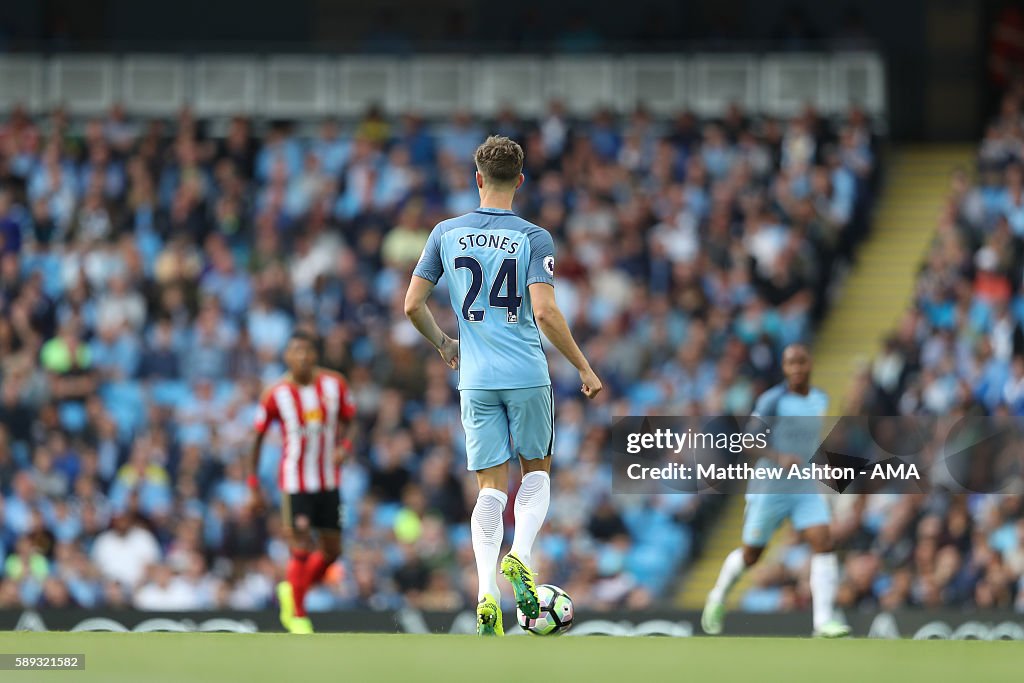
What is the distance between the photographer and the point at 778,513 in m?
12.4

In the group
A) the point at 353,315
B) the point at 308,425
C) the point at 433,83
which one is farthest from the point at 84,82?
the point at 308,425

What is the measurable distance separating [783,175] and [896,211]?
2.57 metres

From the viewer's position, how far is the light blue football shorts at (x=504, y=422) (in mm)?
8992

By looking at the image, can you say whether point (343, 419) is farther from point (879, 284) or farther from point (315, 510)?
point (879, 284)

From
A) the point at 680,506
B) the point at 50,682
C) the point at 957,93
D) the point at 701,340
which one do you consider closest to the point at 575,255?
the point at 701,340

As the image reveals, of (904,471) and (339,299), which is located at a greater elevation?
(339,299)

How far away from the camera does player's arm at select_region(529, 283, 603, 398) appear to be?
8719 millimetres

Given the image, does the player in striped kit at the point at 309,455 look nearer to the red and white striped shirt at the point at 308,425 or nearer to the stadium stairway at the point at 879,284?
the red and white striped shirt at the point at 308,425

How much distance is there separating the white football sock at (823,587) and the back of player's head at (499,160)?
4.32 meters

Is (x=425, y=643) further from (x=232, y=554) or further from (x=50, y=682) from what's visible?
(x=232, y=554)

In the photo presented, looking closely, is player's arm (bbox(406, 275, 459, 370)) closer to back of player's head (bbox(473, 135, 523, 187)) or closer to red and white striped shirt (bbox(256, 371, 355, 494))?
back of player's head (bbox(473, 135, 523, 187))

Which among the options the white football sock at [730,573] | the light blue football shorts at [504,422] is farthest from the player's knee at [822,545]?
the light blue football shorts at [504,422]

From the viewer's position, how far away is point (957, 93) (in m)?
25.8

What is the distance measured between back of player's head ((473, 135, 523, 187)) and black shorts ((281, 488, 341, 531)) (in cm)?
437
